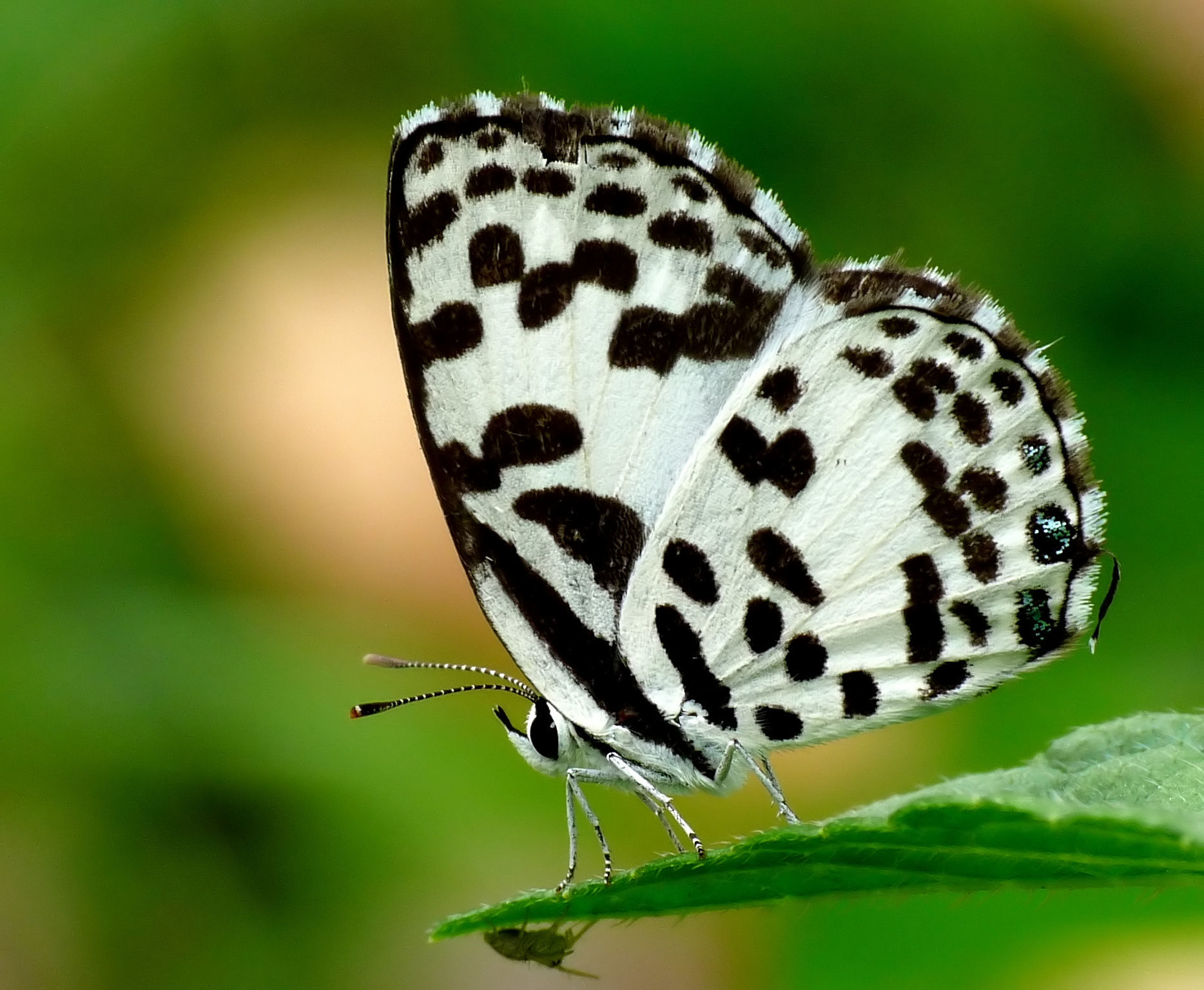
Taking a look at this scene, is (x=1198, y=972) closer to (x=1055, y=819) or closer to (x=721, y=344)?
(x=721, y=344)

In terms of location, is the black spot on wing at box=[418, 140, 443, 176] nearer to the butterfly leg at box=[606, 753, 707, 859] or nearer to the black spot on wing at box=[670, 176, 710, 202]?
the black spot on wing at box=[670, 176, 710, 202]

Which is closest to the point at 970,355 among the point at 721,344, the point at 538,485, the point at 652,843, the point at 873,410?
the point at 873,410

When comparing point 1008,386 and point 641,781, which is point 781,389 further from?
point 641,781

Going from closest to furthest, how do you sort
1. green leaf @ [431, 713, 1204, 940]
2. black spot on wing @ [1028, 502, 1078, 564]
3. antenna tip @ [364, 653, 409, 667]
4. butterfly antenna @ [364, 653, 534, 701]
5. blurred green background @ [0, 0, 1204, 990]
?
1. green leaf @ [431, 713, 1204, 940]
2. black spot on wing @ [1028, 502, 1078, 564]
3. butterfly antenna @ [364, 653, 534, 701]
4. antenna tip @ [364, 653, 409, 667]
5. blurred green background @ [0, 0, 1204, 990]

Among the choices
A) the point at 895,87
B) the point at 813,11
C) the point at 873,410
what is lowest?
the point at 873,410

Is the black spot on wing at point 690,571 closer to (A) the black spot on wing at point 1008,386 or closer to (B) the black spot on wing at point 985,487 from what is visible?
(B) the black spot on wing at point 985,487

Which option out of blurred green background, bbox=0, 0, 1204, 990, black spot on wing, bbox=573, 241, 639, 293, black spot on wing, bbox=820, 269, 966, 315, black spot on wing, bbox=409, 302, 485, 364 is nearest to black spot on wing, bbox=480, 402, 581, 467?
black spot on wing, bbox=409, 302, 485, 364

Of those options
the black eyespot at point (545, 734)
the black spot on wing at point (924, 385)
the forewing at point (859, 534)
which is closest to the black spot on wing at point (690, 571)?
the forewing at point (859, 534)
